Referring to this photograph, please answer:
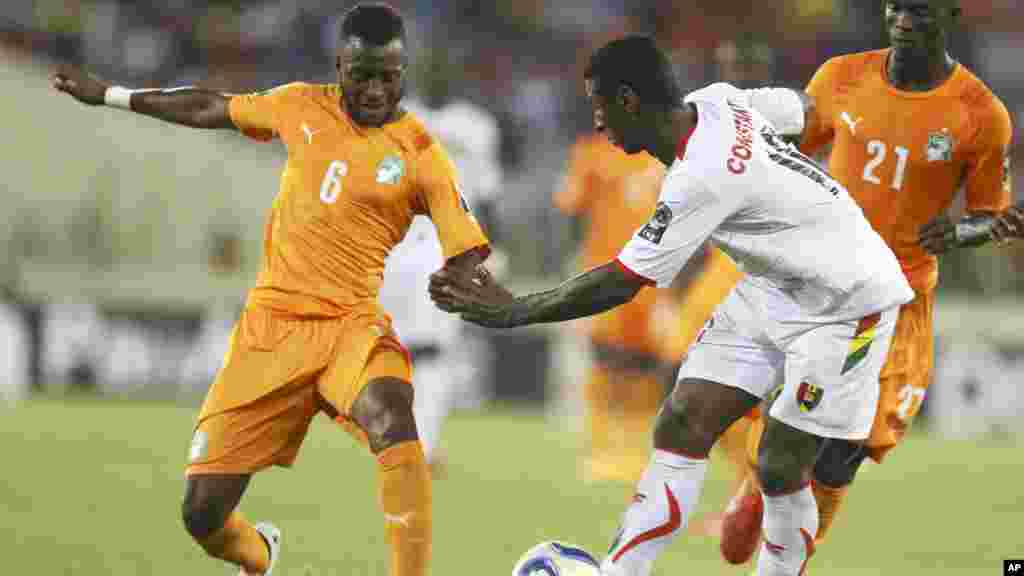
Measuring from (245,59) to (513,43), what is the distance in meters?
2.67

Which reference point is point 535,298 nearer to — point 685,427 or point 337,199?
point 685,427

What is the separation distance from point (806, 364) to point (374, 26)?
191 centimetres

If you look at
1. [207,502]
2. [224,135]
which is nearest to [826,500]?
[207,502]

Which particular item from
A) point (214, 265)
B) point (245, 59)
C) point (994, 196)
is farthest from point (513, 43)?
point (994, 196)

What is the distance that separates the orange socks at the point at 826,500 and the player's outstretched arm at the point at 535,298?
1.90 m

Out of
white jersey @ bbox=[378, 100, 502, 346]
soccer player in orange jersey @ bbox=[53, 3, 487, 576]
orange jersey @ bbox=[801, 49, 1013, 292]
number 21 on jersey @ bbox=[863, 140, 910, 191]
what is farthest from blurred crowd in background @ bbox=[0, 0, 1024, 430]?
soccer player in orange jersey @ bbox=[53, 3, 487, 576]

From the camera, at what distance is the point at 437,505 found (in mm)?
9922

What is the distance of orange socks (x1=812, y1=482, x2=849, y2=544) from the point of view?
23.4ft

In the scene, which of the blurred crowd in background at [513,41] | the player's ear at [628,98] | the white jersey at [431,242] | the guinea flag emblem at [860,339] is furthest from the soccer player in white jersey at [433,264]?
the blurred crowd in background at [513,41]

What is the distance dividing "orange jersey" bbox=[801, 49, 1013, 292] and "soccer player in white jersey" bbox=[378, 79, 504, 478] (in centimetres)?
324

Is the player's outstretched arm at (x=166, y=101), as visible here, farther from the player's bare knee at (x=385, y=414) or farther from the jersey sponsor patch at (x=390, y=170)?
the player's bare knee at (x=385, y=414)

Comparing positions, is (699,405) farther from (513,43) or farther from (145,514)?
(513,43)

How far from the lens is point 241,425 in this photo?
6.23 meters

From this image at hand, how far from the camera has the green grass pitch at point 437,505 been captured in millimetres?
7930
